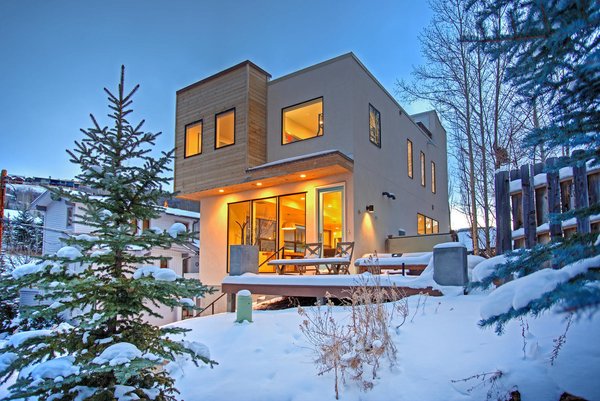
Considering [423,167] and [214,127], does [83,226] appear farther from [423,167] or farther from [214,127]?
[423,167]

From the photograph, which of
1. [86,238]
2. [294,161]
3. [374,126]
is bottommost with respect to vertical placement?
[86,238]

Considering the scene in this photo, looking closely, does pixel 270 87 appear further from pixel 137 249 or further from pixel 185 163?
pixel 137 249

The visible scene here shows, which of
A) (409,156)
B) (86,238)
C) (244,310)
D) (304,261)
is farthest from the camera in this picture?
(409,156)

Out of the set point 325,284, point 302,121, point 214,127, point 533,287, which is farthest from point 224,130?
point 533,287

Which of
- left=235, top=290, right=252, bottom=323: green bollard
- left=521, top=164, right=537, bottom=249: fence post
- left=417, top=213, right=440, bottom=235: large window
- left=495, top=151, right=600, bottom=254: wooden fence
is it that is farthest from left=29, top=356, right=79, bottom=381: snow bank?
left=417, top=213, right=440, bottom=235: large window

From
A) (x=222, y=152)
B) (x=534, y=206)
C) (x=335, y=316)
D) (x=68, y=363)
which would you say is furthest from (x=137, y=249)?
(x=222, y=152)

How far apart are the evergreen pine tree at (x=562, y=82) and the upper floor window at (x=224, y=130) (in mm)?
10874

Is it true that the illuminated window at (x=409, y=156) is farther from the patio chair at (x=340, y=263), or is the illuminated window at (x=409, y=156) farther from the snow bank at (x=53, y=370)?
the snow bank at (x=53, y=370)

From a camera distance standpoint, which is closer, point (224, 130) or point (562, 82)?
point (562, 82)

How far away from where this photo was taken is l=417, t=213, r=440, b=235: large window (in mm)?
15094

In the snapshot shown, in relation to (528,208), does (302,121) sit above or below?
above

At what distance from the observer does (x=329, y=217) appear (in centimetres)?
1072

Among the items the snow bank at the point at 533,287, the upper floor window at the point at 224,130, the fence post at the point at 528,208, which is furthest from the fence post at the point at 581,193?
the upper floor window at the point at 224,130

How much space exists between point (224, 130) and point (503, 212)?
983 cm
